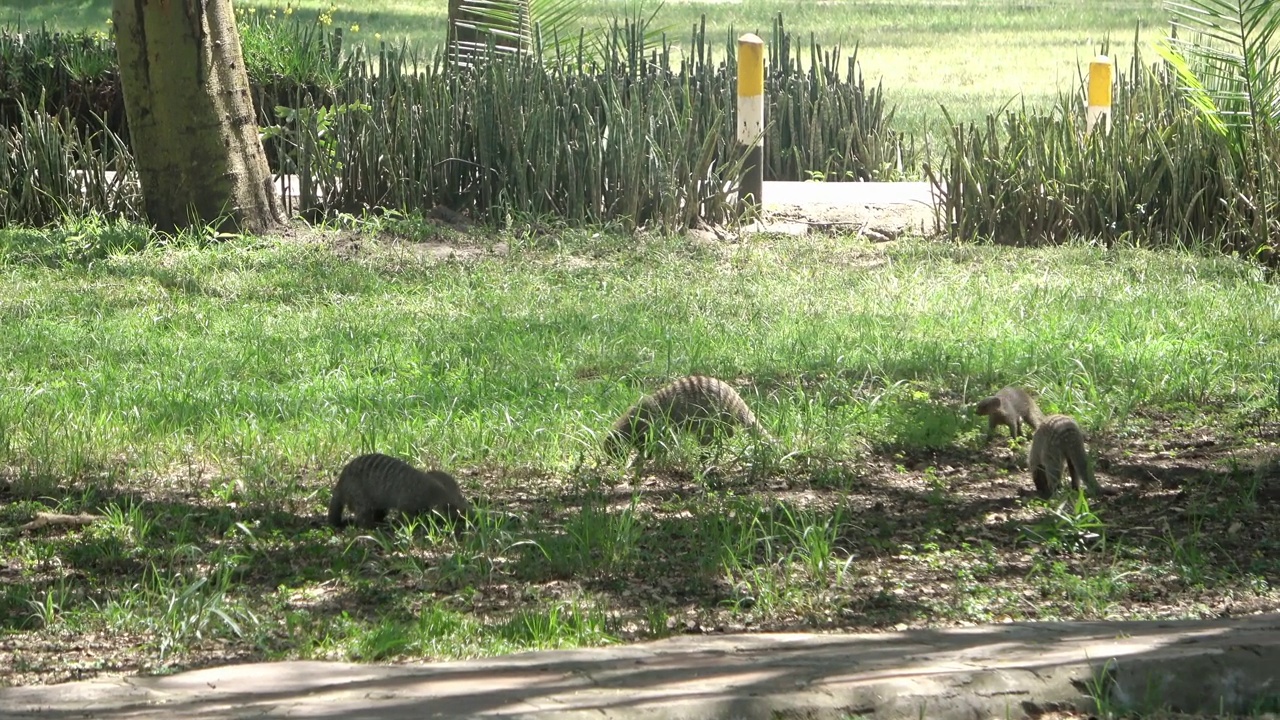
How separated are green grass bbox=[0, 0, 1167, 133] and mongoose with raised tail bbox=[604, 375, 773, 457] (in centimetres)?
1407

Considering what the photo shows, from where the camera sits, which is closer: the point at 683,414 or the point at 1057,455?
the point at 1057,455

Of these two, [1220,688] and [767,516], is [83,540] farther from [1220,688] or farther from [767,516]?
[1220,688]

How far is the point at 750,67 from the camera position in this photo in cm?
1094

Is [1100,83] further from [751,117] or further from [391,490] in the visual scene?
[391,490]

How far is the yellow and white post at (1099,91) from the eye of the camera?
1134cm

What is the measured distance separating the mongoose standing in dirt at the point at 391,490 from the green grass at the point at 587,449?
0.10 meters

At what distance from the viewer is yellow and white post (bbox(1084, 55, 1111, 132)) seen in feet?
37.2

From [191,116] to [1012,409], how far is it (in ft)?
19.8

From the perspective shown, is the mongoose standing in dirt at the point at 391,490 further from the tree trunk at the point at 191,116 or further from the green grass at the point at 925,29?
the green grass at the point at 925,29

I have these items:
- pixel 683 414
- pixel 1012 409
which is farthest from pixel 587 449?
pixel 1012 409

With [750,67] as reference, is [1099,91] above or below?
below

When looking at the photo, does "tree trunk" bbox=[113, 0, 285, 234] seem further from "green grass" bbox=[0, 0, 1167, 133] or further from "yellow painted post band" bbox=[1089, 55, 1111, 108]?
"green grass" bbox=[0, 0, 1167, 133]

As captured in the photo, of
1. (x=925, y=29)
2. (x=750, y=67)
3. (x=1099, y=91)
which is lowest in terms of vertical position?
(x=1099, y=91)

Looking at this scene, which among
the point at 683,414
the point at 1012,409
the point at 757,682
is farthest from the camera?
the point at 1012,409
